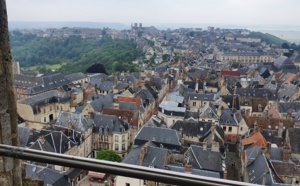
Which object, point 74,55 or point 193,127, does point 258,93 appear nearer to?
point 193,127

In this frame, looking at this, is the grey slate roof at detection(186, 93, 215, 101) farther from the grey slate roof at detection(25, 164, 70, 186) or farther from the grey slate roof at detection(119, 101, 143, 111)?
the grey slate roof at detection(25, 164, 70, 186)

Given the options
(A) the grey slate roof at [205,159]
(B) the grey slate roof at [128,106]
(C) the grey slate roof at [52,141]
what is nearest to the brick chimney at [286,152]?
(A) the grey slate roof at [205,159]

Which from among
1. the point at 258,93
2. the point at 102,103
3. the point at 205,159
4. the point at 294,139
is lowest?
the point at 205,159

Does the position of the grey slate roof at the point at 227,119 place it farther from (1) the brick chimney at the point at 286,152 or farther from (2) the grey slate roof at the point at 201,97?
(1) the brick chimney at the point at 286,152

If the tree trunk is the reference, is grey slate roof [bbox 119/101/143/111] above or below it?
below

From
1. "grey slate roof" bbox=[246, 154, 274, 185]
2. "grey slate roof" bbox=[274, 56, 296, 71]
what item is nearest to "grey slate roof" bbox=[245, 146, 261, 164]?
"grey slate roof" bbox=[246, 154, 274, 185]

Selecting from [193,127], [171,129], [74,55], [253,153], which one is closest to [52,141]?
[171,129]
